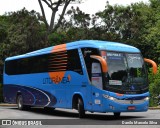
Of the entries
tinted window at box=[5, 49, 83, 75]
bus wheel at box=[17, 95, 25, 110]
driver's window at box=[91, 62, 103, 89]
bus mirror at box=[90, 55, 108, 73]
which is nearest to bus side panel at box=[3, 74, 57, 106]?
bus wheel at box=[17, 95, 25, 110]

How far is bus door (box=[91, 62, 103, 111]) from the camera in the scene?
17594 millimetres

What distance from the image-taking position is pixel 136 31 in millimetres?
44406

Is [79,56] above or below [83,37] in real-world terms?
below

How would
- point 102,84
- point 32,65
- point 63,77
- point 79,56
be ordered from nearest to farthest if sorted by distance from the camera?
point 102,84, point 79,56, point 63,77, point 32,65

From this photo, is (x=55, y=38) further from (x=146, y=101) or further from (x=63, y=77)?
(x=146, y=101)

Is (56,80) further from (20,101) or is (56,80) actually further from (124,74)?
(20,101)

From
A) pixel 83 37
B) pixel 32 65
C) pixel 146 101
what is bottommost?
pixel 146 101

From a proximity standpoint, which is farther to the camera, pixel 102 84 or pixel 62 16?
pixel 62 16

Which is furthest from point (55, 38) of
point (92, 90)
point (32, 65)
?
point (92, 90)

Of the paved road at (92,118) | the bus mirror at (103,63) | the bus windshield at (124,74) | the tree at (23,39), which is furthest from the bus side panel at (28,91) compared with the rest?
the tree at (23,39)

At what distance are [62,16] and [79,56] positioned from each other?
99.4 ft

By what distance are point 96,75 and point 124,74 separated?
114 centimetres

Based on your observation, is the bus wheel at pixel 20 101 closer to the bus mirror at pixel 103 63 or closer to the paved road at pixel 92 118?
the paved road at pixel 92 118

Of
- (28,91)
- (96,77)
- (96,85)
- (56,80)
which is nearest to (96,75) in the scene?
(96,77)
